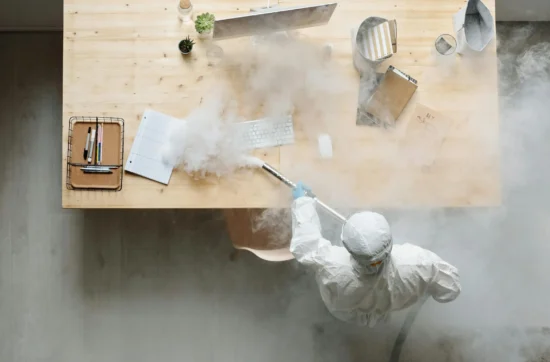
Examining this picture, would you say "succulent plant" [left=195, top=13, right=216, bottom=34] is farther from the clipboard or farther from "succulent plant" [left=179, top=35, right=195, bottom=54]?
the clipboard

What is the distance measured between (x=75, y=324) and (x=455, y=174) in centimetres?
182

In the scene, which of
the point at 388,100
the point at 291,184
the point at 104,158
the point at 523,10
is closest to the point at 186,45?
the point at 104,158

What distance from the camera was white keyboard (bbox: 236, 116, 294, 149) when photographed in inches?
73.3

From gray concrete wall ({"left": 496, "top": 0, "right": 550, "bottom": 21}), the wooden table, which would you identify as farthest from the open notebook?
gray concrete wall ({"left": 496, "top": 0, "right": 550, "bottom": 21})

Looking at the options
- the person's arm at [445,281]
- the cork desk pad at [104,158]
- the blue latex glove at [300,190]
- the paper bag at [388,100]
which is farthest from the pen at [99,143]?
the person's arm at [445,281]

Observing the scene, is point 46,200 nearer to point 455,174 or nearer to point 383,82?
→ point 383,82

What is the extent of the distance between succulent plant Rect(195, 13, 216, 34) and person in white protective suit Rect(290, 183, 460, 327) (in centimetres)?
66

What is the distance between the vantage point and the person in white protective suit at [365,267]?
1.56 m

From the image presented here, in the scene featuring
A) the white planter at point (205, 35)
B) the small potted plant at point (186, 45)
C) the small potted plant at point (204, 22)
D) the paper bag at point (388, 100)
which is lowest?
the paper bag at point (388, 100)

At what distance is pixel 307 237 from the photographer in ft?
5.70

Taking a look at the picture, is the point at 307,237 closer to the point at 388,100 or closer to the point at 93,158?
the point at 388,100

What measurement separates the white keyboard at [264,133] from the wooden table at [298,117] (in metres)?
0.04

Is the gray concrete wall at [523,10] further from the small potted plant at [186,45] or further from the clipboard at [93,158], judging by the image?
the clipboard at [93,158]

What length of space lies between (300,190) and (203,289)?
33.7 inches
